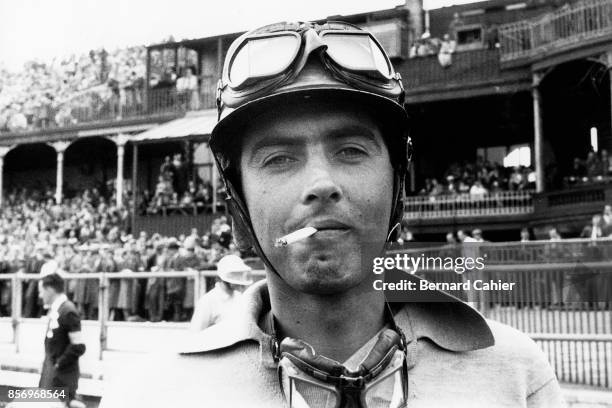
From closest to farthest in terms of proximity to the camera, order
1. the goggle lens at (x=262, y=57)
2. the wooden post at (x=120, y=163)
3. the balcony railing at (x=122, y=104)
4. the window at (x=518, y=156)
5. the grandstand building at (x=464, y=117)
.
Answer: the goggle lens at (x=262, y=57)
the grandstand building at (x=464, y=117)
the window at (x=518, y=156)
the balcony railing at (x=122, y=104)
the wooden post at (x=120, y=163)

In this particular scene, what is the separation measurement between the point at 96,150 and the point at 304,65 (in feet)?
102

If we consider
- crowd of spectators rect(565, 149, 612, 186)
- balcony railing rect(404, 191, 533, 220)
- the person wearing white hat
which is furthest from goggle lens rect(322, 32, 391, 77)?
balcony railing rect(404, 191, 533, 220)

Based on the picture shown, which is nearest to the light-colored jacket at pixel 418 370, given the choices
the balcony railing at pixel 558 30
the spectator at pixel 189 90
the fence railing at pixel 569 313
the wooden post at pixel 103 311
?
the fence railing at pixel 569 313

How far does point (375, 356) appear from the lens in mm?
1658

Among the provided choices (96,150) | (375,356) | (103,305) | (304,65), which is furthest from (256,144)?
(96,150)

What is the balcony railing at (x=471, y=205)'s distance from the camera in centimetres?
1970

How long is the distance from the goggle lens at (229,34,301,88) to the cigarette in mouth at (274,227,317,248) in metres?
0.38

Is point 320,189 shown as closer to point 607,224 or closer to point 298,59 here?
point 298,59

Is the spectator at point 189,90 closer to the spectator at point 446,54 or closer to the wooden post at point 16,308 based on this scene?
the spectator at point 446,54

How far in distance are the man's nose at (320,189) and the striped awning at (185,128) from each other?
816 inches

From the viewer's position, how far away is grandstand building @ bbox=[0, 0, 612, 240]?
63.4 ft

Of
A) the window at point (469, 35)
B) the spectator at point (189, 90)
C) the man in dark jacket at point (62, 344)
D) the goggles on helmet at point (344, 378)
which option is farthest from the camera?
the spectator at point (189, 90)

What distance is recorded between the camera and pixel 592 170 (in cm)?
1856

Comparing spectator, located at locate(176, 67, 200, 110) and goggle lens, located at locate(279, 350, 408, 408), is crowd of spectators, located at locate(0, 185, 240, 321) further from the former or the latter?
goggle lens, located at locate(279, 350, 408, 408)
